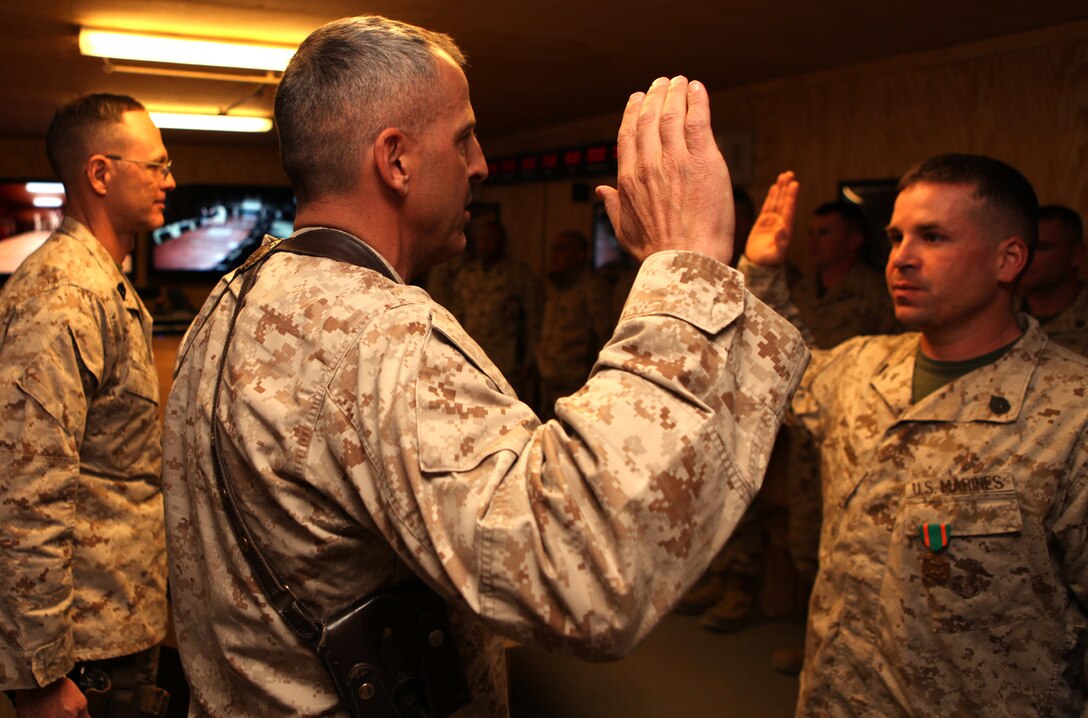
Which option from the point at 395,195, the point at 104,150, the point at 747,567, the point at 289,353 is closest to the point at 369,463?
the point at 289,353

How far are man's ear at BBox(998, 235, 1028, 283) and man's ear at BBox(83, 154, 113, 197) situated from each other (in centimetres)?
199

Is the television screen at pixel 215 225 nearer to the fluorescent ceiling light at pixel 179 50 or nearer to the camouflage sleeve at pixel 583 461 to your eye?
the fluorescent ceiling light at pixel 179 50

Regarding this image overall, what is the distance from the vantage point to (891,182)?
4156 millimetres

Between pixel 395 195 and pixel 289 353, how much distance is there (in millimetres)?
234

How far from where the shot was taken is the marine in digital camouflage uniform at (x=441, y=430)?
2.48ft

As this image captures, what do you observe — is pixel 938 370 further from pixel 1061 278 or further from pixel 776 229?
pixel 1061 278

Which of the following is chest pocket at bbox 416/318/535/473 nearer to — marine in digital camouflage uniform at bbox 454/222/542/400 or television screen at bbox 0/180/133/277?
marine in digital camouflage uniform at bbox 454/222/542/400

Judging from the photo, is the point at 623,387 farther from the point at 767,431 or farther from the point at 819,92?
the point at 819,92

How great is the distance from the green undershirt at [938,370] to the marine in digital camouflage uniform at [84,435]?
1.66 m

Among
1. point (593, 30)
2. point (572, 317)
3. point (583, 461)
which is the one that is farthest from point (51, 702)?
point (572, 317)

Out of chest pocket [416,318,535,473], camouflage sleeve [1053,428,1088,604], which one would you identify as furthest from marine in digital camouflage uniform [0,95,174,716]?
camouflage sleeve [1053,428,1088,604]

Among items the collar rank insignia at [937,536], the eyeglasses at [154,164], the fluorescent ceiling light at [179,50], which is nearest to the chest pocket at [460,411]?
the collar rank insignia at [937,536]

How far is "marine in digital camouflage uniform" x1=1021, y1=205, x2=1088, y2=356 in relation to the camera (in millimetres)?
3268

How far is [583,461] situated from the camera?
2.48ft
